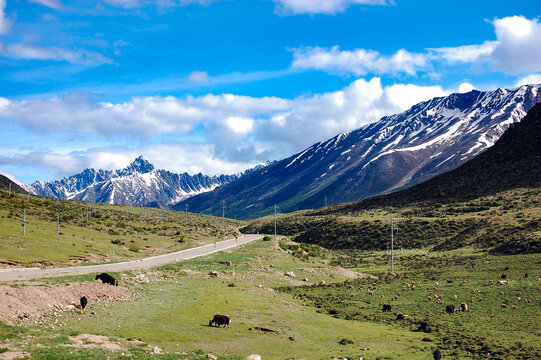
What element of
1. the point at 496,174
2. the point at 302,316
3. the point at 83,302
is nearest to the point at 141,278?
the point at 83,302

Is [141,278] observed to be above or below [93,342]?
above

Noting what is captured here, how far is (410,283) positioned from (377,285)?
4918 millimetres

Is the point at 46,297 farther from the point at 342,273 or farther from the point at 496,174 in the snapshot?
the point at 496,174

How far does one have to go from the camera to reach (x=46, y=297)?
3112 cm

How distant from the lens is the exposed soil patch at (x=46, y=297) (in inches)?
1095

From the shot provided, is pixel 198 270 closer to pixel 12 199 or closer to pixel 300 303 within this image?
pixel 300 303

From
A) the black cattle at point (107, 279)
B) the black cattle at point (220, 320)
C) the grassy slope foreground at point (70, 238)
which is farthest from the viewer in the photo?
the grassy slope foreground at point (70, 238)

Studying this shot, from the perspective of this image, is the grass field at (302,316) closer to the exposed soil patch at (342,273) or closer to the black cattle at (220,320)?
the black cattle at (220,320)

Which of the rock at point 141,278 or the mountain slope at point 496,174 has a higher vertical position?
the mountain slope at point 496,174

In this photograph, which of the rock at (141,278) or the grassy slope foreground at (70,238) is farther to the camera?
the grassy slope foreground at (70,238)

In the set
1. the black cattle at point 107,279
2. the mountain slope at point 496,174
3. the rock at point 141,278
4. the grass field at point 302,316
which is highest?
the mountain slope at point 496,174

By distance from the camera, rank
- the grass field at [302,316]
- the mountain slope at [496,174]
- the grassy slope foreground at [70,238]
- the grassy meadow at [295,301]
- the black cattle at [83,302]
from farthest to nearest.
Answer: the mountain slope at [496,174] < the grassy slope foreground at [70,238] < the black cattle at [83,302] < the grass field at [302,316] < the grassy meadow at [295,301]

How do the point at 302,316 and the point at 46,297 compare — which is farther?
the point at 302,316

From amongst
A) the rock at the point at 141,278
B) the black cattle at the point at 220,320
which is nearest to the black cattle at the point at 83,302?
the black cattle at the point at 220,320
